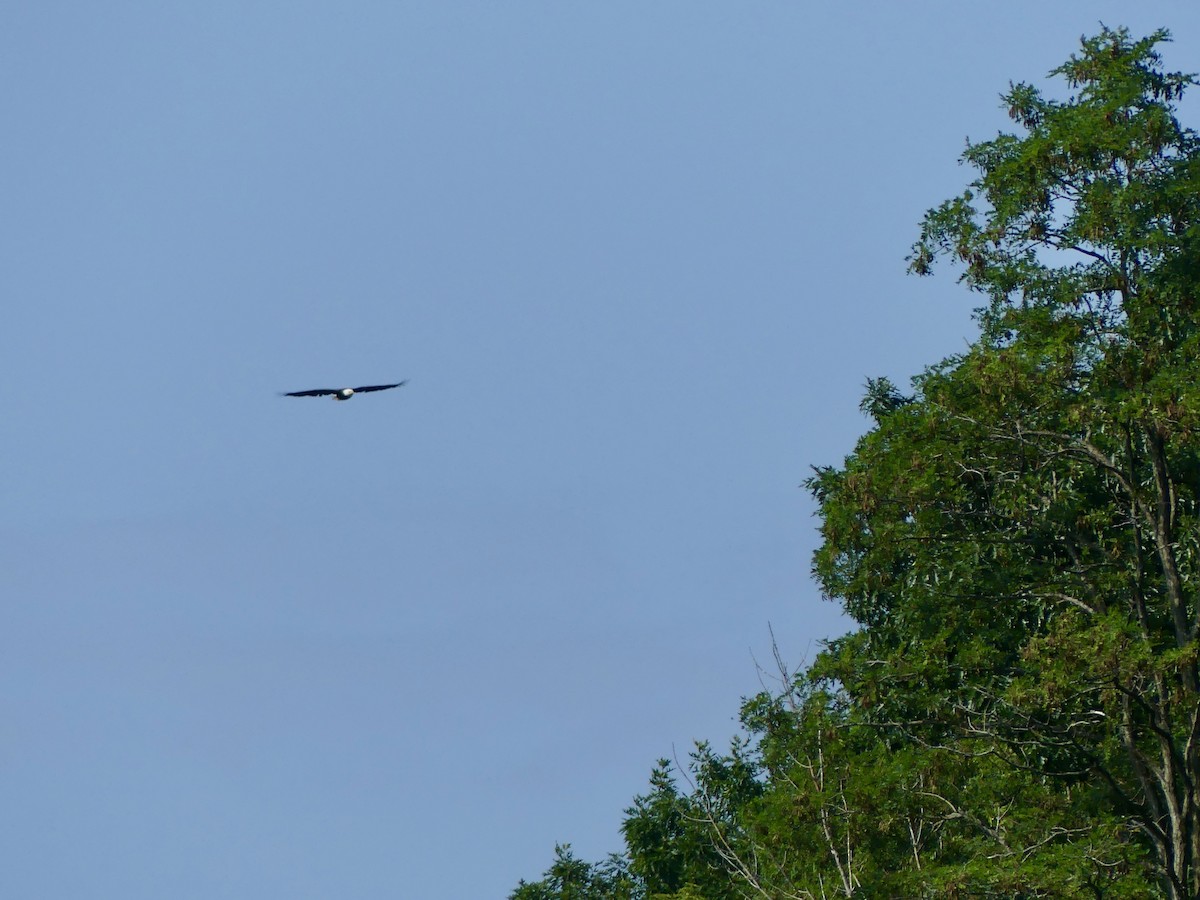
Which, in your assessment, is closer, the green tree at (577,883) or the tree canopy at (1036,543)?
the tree canopy at (1036,543)

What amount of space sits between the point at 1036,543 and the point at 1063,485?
3.30 ft

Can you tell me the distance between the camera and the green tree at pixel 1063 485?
20.8 meters

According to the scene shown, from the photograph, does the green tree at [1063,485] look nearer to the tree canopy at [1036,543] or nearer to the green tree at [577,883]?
the tree canopy at [1036,543]

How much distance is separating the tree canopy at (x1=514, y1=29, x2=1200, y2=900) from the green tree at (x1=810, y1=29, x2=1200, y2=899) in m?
0.04

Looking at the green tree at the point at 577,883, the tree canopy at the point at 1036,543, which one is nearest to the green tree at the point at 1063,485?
the tree canopy at the point at 1036,543

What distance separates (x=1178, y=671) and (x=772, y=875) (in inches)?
278

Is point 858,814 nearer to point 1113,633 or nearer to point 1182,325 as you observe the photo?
point 1113,633

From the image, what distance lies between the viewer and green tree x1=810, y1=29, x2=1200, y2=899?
20.8m

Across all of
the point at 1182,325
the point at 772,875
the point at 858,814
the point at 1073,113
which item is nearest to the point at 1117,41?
the point at 1073,113

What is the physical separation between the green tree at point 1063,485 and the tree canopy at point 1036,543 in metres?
0.04

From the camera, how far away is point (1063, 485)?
2275 cm

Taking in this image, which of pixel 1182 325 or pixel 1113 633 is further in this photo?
pixel 1182 325

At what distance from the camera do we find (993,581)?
917 inches

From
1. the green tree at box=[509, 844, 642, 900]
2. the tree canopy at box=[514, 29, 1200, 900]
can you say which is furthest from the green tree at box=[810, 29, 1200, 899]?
the green tree at box=[509, 844, 642, 900]
